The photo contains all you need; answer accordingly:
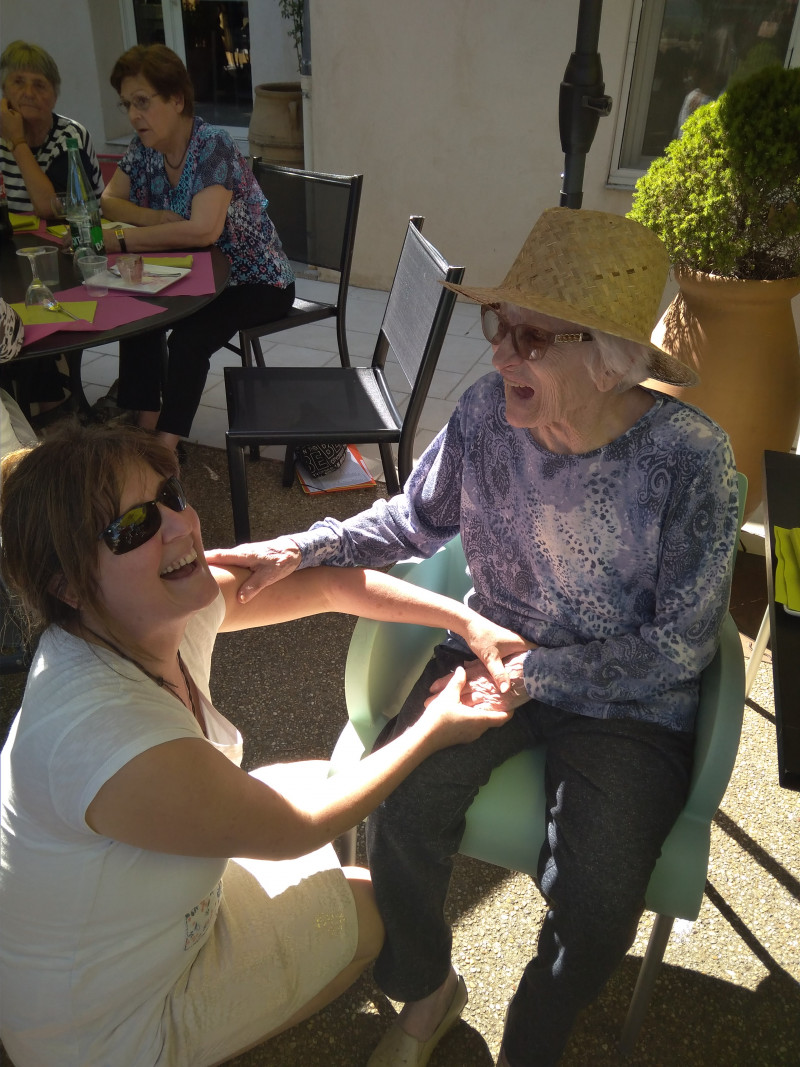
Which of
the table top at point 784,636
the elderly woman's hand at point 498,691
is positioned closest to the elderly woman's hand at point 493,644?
the elderly woman's hand at point 498,691

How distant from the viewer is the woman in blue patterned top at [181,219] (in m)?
3.23

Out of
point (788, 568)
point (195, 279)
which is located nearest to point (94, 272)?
point (195, 279)

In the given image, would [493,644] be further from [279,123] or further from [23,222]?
[279,123]

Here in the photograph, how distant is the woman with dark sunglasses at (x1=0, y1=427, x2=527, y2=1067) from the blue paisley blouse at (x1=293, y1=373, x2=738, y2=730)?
0.44 m

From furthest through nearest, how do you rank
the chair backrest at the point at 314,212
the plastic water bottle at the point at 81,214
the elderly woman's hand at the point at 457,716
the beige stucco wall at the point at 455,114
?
the beige stucco wall at the point at 455,114 < the chair backrest at the point at 314,212 < the plastic water bottle at the point at 81,214 < the elderly woman's hand at the point at 457,716

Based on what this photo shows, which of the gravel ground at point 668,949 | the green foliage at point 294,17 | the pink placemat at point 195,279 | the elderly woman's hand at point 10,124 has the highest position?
the green foliage at point 294,17

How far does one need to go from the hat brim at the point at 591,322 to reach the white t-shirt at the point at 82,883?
849mm

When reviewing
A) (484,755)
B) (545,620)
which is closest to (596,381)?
(545,620)

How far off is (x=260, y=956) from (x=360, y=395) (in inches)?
82.8

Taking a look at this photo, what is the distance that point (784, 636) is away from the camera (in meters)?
1.48

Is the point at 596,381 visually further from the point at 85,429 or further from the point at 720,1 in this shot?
the point at 720,1

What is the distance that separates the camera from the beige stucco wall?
488cm

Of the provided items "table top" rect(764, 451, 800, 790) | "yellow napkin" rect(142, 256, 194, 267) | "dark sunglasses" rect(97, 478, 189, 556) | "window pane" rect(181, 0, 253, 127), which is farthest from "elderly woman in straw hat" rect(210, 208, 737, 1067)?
"window pane" rect(181, 0, 253, 127)

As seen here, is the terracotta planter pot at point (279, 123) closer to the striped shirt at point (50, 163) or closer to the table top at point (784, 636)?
the striped shirt at point (50, 163)
